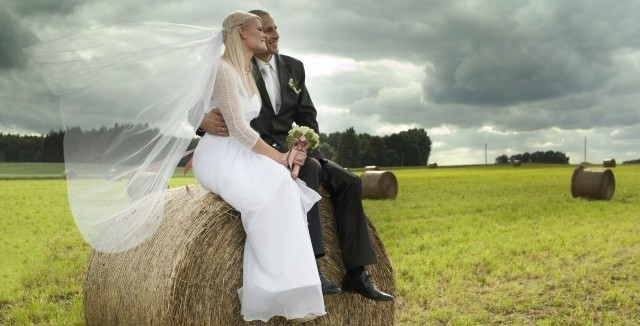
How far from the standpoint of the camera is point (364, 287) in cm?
464

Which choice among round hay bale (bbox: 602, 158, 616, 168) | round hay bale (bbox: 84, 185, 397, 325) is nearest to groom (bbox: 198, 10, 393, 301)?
round hay bale (bbox: 84, 185, 397, 325)

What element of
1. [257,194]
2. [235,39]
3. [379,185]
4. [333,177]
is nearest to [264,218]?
[257,194]

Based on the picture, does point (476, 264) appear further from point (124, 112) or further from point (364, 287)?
→ point (124, 112)

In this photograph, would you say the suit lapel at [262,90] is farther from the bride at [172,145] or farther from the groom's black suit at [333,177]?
the bride at [172,145]

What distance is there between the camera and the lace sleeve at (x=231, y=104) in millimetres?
4094

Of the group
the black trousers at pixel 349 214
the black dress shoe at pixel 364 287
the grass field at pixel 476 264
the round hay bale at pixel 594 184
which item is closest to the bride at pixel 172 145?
the black trousers at pixel 349 214

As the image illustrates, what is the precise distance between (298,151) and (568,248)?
264 inches

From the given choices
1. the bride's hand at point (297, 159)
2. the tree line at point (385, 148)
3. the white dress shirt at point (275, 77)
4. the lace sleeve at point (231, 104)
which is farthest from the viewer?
the tree line at point (385, 148)

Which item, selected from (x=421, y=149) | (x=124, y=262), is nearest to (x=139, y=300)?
(x=124, y=262)

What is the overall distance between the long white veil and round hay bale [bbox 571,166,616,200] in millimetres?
16363

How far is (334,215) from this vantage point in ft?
16.0

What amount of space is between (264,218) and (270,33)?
1.37m

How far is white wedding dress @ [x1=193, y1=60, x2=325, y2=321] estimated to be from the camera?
397 centimetres

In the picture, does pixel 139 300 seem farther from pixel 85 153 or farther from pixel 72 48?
pixel 72 48
